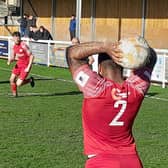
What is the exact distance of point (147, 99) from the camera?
1644cm

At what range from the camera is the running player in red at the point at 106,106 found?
420 centimetres

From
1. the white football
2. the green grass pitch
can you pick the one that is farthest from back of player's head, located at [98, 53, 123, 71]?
the green grass pitch

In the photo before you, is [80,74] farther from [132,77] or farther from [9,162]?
[9,162]

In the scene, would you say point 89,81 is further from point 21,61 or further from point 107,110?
point 21,61

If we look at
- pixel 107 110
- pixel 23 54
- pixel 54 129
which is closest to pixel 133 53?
pixel 107 110

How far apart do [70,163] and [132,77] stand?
14.4 feet

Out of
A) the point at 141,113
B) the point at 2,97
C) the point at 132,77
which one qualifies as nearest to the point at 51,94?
the point at 2,97

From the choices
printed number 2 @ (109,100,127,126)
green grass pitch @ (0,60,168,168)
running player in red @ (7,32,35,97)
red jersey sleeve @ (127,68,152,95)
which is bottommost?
green grass pitch @ (0,60,168,168)

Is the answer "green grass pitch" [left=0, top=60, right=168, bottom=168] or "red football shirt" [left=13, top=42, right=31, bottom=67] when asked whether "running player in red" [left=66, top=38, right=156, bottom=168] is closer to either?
"green grass pitch" [left=0, top=60, right=168, bottom=168]

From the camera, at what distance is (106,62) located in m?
4.17

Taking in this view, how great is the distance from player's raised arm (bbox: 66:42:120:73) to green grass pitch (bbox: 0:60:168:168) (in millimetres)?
4327

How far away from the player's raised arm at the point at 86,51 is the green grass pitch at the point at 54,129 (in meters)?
4.33

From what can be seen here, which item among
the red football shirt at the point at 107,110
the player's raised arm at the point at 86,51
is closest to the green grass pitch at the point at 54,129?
the red football shirt at the point at 107,110

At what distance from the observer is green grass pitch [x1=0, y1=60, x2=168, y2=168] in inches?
348
